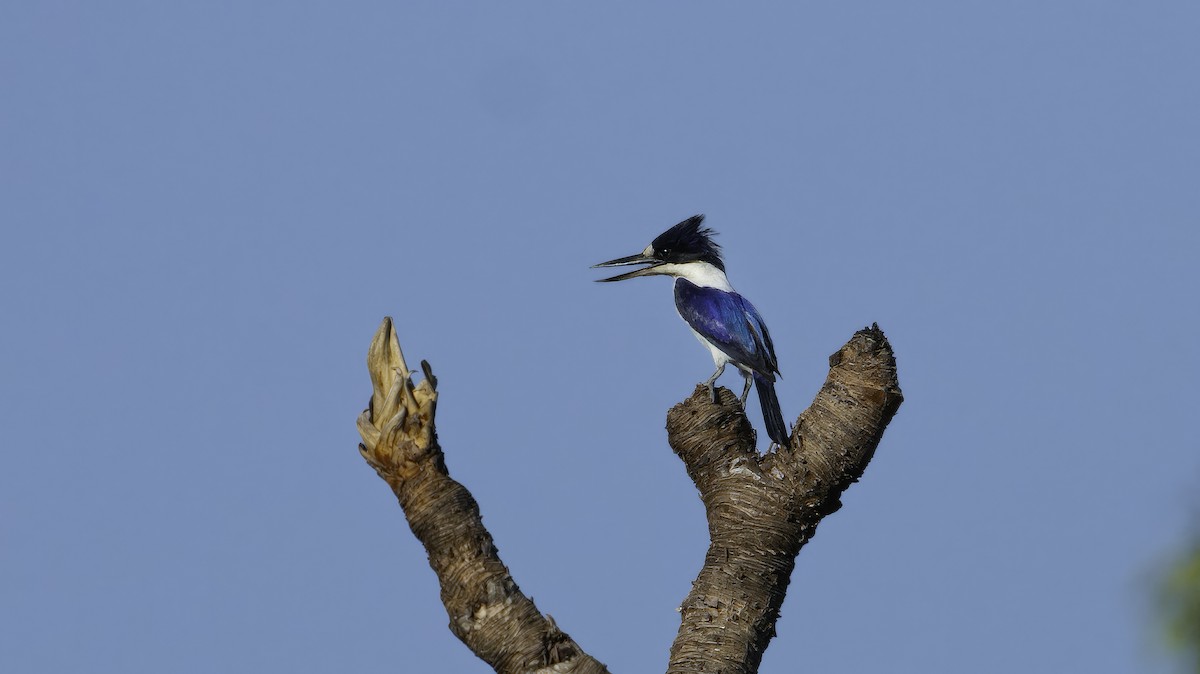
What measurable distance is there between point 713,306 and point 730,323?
0.34 metres

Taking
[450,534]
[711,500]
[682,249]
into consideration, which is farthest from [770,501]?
[682,249]

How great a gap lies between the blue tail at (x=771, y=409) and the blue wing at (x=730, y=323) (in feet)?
0.48

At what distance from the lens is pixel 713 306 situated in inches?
496

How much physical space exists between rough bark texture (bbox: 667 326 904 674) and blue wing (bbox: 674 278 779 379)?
294 cm

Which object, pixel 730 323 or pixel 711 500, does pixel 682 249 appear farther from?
pixel 711 500

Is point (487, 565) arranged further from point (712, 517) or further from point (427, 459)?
point (712, 517)

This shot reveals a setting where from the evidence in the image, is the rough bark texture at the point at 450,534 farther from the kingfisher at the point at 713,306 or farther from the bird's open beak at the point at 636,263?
the bird's open beak at the point at 636,263

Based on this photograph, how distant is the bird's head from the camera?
43.8 ft

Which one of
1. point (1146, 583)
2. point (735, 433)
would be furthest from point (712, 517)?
point (1146, 583)

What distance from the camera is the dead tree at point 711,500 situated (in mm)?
7754

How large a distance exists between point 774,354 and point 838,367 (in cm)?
345

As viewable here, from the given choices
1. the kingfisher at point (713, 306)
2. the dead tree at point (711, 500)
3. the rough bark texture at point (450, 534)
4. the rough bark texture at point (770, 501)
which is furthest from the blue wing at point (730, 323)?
the rough bark texture at point (450, 534)

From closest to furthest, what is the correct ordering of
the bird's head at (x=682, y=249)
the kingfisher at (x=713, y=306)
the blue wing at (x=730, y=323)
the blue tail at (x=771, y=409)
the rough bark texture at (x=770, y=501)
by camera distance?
the rough bark texture at (x=770, y=501) < the blue tail at (x=771, y=409) < the kingfisher at (x=713, y=306) < the blue wing at (x=730, y=323) < the bird's head at (x=682, y=249)

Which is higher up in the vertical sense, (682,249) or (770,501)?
(682,249)
